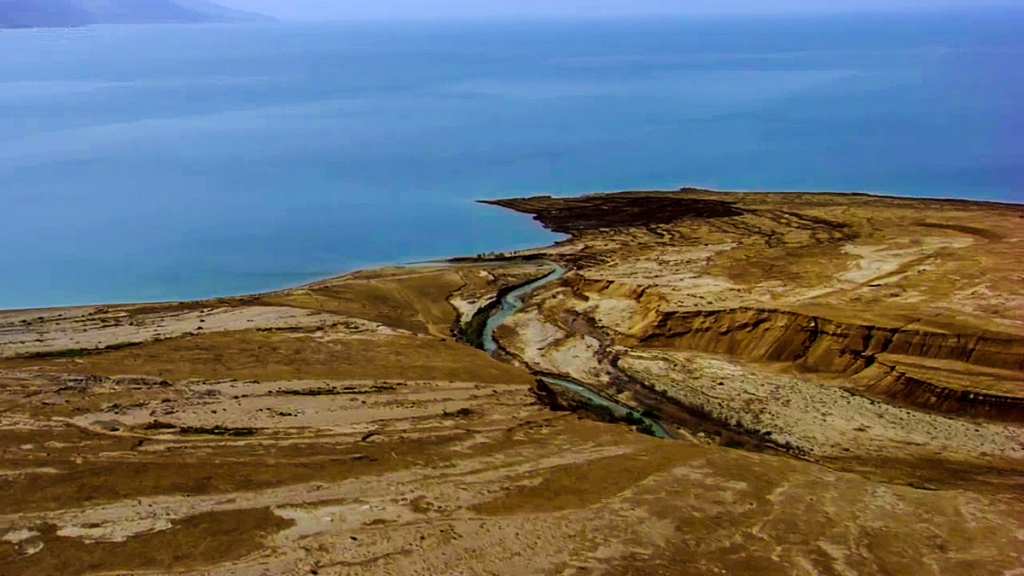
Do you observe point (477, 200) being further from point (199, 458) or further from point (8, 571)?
point (8, 571)

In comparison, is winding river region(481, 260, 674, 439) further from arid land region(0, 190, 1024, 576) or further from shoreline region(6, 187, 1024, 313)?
shoreline region(6, 187, 1024, 313)

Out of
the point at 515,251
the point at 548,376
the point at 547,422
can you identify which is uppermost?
the point at 515,251

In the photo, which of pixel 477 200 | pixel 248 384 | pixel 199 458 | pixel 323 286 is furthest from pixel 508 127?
pixel 199 458

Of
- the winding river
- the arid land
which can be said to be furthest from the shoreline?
the winding river

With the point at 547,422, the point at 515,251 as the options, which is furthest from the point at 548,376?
the point at 515,251

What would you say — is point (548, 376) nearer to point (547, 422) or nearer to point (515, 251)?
point (547, 422)

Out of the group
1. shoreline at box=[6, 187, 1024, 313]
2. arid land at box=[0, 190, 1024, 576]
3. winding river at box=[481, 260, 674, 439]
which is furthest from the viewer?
shoreline at box=[6, 187, 1024, 313]
